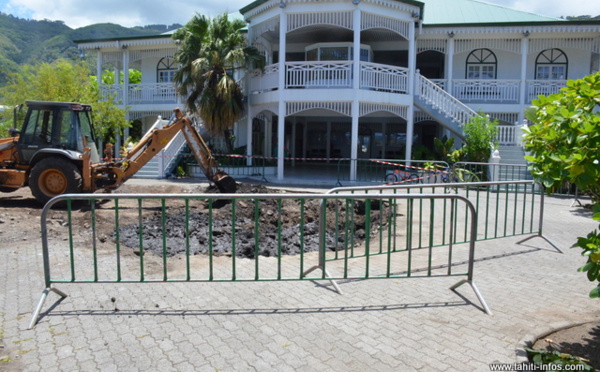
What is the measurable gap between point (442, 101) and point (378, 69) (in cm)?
304

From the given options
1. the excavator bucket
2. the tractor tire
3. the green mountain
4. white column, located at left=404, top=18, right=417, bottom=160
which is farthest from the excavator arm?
the green mountain

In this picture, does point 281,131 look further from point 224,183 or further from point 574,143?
point 574,143

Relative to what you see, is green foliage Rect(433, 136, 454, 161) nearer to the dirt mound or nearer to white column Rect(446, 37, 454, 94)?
white column Rect(446, 37, 454, 94)

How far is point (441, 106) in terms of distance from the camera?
19344mm

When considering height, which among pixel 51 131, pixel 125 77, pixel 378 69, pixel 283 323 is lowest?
pixel 283 323

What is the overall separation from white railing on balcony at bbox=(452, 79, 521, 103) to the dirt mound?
1181 cm

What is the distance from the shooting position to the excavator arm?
1205 centimetres

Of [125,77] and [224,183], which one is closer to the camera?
[224,183]

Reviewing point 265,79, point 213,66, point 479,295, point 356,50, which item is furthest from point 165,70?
point 479,295

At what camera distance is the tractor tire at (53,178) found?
Answer: 1128cm

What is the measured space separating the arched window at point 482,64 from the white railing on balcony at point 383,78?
19.5ft

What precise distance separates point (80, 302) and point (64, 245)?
3.04 meters

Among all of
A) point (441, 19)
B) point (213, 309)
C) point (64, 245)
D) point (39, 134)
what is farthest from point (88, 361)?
point (441, 19)

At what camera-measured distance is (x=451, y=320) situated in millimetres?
4828
